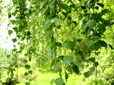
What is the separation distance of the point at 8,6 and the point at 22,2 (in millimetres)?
506

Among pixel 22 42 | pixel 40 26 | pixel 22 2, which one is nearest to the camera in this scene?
pixel 22 2

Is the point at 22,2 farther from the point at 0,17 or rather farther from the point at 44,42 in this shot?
the point at 44,42

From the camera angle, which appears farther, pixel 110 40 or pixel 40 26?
pixel 110 40

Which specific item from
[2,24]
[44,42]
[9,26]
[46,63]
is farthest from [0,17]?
[46,63]

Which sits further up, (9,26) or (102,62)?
(9,26)

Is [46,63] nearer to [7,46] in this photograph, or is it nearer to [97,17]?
[7,46]

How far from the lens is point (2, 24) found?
61.8 inches

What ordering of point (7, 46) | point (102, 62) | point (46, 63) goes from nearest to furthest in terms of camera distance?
point (7, 46) → point (46, 63) → point (102, 62)

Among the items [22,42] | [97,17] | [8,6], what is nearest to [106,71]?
[22,42]

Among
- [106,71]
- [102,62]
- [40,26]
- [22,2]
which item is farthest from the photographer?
[102,62]

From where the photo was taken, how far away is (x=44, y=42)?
1.83m

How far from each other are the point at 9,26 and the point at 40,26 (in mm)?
478

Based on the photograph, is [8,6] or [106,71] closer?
[8,6]

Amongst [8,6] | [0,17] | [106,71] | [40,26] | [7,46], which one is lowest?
[106,71]
